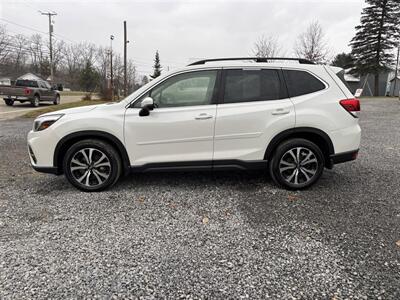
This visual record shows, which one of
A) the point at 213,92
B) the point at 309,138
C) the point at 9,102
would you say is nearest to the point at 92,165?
the point at 213,92

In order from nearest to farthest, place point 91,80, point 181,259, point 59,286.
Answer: point 59,286, point 181,259, point 91,80

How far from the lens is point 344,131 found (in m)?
3.80

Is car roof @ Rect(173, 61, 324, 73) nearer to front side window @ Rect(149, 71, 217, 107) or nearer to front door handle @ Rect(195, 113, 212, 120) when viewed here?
front side window @ Rect(149, 71, 217, 107)

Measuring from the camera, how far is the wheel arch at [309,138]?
3785 mm

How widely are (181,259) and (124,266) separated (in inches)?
19.5

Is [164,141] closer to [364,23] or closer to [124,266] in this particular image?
[124,266]

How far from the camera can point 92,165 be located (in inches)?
150

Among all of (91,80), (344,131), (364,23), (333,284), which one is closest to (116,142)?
(333,284)

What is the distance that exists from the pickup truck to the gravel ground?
49.2 feet

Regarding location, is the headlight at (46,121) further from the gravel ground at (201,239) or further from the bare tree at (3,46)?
the bare tree at (3,46)

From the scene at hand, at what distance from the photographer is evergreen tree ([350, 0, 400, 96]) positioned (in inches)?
1362

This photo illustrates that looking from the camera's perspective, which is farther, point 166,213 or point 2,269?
point 166,213

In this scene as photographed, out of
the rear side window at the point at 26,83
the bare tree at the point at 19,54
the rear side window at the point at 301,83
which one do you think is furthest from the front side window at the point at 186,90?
the bare tree at the point at 19,54

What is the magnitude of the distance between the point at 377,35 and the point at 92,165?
42.7 meters
